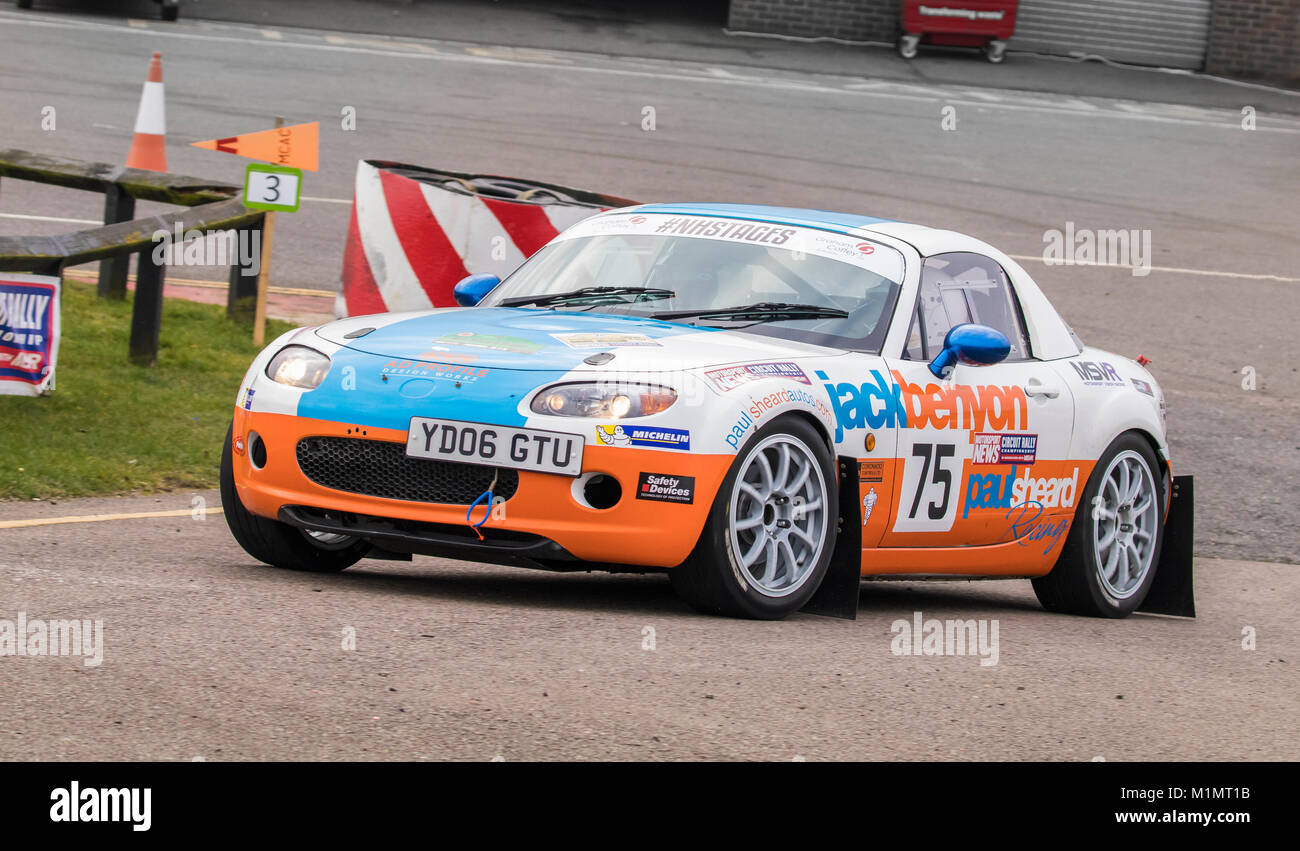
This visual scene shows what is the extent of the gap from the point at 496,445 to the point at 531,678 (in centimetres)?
103

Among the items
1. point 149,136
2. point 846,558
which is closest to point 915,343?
point 846,558

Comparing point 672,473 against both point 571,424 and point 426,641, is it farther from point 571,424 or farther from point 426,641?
point 426,641

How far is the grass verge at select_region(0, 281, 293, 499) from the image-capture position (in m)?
8.11

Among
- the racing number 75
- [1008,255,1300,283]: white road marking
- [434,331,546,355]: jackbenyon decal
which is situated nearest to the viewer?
[434,331,546,355]: jackbenyon decal

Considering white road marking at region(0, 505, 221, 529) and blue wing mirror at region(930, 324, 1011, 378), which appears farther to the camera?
white road marking at region(0, 505, 221, 529)

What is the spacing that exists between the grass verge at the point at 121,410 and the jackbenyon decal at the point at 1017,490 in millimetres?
3596

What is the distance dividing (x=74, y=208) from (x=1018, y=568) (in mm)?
10025

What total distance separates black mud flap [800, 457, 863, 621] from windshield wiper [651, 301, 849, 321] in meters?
0.67

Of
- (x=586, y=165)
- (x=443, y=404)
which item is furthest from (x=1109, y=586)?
(x=586, y=165)

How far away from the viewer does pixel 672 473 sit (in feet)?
18.7

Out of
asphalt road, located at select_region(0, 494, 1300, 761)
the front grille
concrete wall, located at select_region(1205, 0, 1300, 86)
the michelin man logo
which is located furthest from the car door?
concrete wall, located at select_region(1205, 0, 1300, 86)

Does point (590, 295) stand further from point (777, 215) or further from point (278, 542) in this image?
point (278, 542)

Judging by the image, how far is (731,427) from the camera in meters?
5.77

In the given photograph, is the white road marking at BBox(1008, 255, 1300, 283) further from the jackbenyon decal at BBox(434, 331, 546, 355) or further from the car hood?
the jackbenyon decal at BBox(434, 331, 546, 355)
